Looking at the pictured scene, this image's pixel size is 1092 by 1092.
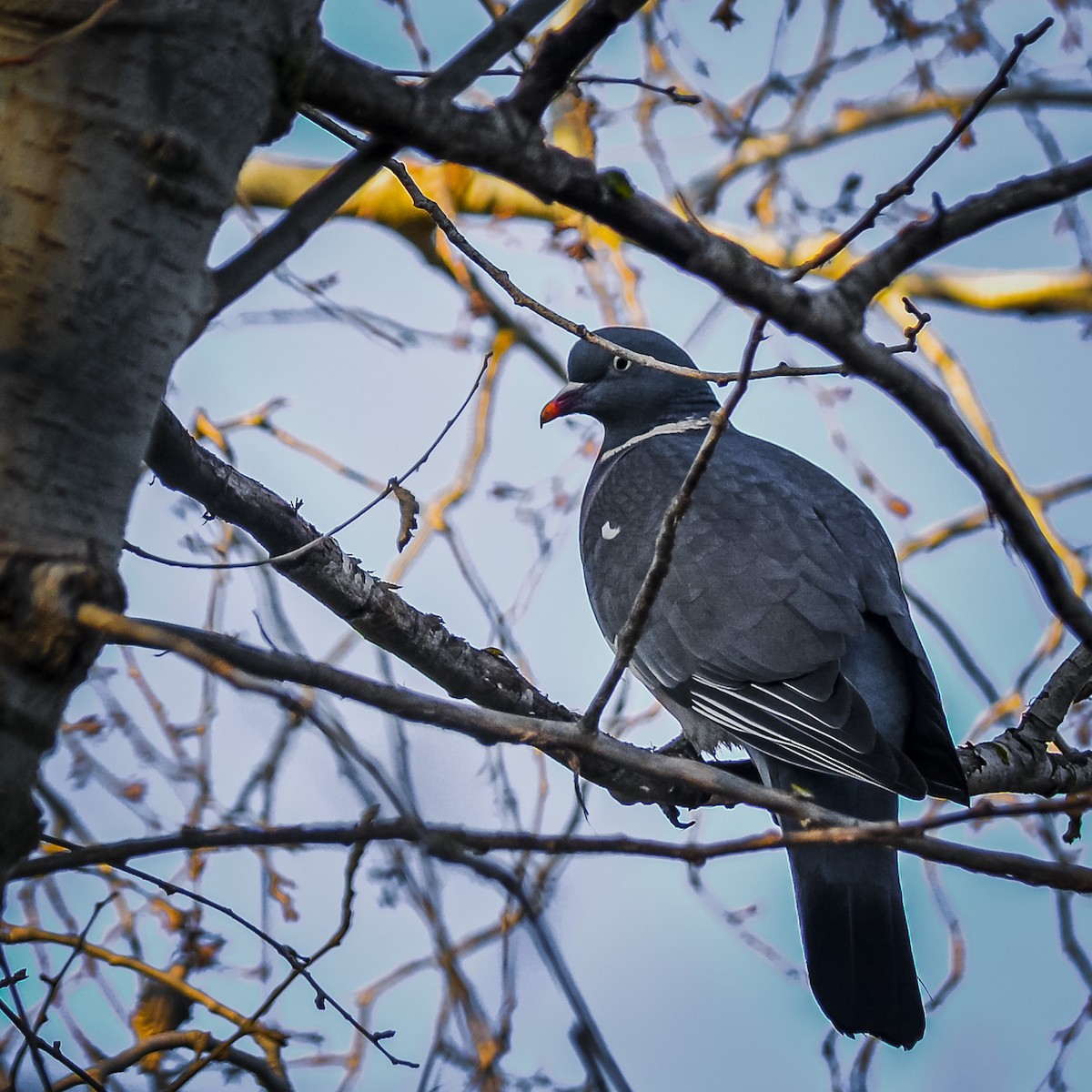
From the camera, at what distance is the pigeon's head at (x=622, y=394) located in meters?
4.49

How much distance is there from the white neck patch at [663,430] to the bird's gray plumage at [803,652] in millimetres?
10

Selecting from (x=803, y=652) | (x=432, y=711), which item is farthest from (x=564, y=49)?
(x=803, y=652)

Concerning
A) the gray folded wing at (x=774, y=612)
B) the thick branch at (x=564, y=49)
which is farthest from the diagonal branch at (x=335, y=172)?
the gray folded wing at (x=774, y=612)

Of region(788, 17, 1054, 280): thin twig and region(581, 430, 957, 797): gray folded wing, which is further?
region(581, 430, 957, 797): gray folded wing

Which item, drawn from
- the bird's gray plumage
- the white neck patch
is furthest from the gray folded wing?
the white neck patch

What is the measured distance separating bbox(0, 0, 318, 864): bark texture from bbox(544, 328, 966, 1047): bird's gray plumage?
2.06m

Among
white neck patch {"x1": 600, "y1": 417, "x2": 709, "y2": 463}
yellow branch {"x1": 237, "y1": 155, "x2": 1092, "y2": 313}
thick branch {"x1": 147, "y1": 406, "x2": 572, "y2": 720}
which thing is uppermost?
yellow branch {"x1": 237, "y1": 155, "x2": 1092, "y2": 313}

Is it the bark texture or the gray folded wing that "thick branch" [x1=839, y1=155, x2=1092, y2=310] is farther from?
the gray folded wing

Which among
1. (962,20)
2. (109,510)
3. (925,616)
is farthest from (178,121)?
(962,20)

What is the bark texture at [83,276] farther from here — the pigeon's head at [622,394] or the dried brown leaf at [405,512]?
the pigeon's head at [622,394]

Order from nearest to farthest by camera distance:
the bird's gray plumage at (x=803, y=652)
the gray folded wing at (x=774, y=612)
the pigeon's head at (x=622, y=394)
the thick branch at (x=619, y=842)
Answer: the thick branch at (x=619, y=842)
the bird's gray plumage at (x=803, y=652)
the gray folded wing at (x=774, y=612)
the pigeon's head at (x=622, y=394)

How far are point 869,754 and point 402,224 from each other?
10.4ft

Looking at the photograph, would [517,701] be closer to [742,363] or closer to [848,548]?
[848,548]

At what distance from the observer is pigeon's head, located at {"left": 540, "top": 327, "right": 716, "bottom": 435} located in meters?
4.49
